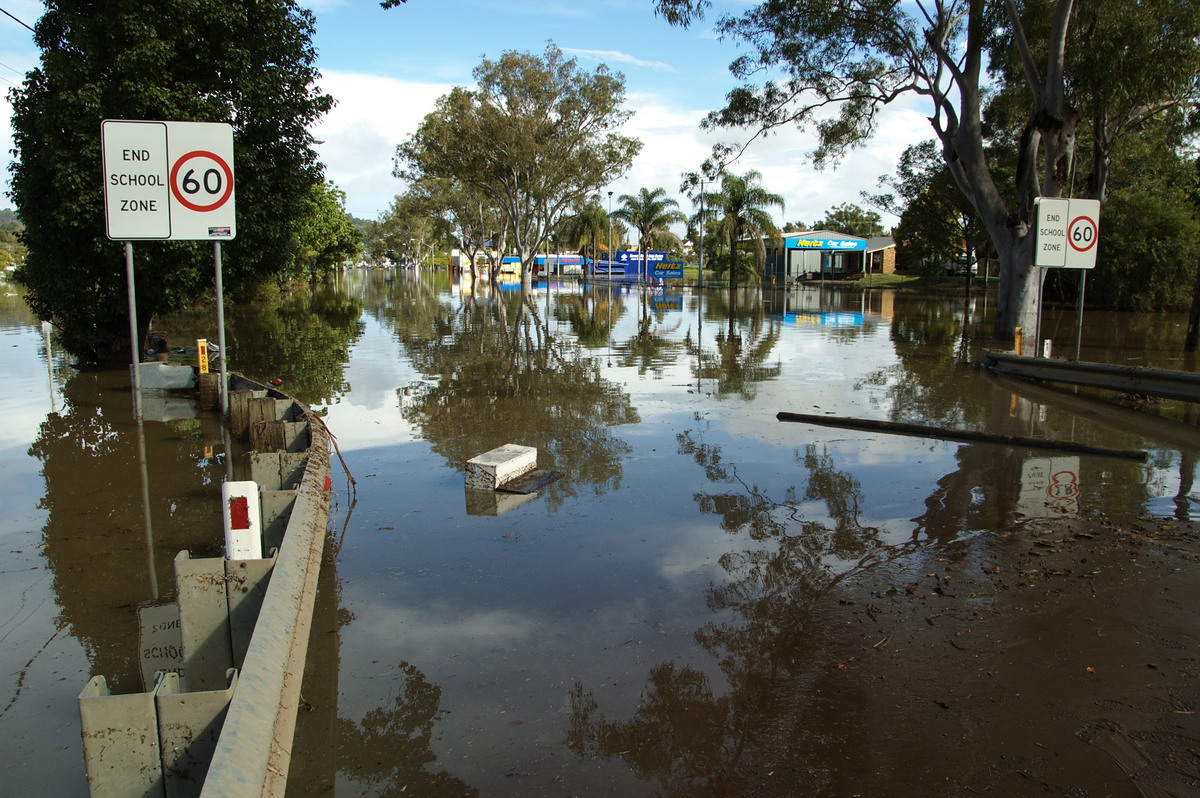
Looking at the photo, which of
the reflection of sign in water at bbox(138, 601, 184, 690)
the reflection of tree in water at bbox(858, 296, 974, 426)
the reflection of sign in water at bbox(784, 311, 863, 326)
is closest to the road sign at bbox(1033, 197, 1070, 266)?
the reflection of tree in water at bbox(858, 296, 974, 426)

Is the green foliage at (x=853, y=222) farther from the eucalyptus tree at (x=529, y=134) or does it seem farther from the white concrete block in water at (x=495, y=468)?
the white concrete block in water at (x=495, y=468)

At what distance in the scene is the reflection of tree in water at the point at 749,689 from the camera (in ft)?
12.0

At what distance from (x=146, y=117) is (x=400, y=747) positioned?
14.9 m

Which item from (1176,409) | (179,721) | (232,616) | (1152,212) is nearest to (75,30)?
(232,616)

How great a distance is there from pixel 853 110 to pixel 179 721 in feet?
86.3

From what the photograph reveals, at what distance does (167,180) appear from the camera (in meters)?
10.3

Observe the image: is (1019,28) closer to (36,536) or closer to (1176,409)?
(1176,409)

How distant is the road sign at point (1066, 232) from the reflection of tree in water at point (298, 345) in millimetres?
12813

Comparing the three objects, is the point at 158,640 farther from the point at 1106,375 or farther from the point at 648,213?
the point at 648,213

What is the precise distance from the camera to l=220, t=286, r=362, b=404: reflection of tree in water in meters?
15.2

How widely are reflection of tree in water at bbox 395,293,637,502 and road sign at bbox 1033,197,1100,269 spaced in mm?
8168

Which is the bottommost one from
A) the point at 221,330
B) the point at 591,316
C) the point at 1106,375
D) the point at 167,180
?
the point at 1106,375

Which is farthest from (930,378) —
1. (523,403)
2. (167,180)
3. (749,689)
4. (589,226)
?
(589,226)

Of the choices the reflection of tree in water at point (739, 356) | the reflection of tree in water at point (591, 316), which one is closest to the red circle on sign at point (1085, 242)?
the reflection of tree in water at point (739, 356)
